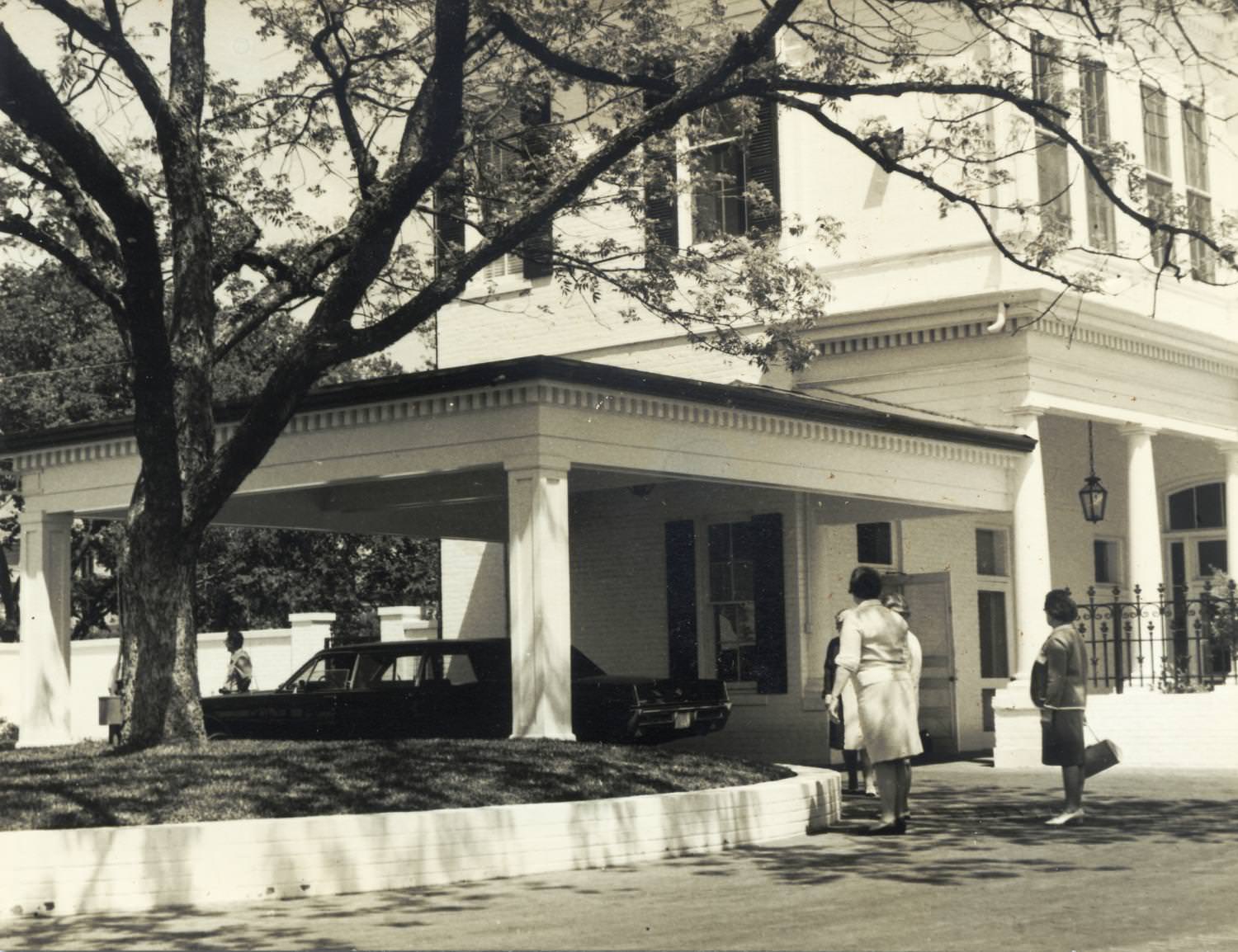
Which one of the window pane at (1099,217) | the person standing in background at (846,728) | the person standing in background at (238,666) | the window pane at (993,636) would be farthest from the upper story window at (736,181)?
the person standing in background at (238,666)

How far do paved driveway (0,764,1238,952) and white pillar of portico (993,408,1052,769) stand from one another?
742 cm

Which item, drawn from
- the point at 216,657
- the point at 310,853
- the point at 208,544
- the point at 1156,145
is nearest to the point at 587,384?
the point at 310,853

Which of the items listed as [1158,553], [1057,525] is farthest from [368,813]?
[1057,525]

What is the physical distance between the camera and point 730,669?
22.9m

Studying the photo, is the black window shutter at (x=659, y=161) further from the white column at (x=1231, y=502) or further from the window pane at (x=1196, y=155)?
the white column at (x=1231, y=502)

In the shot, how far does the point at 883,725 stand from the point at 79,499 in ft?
36.0

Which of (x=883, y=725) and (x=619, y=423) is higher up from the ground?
(x=619, y=423)

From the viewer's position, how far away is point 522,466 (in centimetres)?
1623

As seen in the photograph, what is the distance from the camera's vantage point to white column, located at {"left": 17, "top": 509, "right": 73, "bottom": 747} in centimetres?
2072

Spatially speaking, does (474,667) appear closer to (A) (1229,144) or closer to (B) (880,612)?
(B) (880,612)

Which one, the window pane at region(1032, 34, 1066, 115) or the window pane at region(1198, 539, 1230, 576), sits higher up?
the window pane at region(1032, 34, 1066, 115)

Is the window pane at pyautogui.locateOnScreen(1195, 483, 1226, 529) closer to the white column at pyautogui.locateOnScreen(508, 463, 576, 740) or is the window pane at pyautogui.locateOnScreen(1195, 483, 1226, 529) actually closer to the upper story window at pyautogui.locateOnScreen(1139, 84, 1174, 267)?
the upper story window at pyautogui.locateOnScreen(1139, 84, 1174, 267)

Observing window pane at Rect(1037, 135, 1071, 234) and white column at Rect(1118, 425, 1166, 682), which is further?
white column at Rect(1118, 425, 1166, 682)

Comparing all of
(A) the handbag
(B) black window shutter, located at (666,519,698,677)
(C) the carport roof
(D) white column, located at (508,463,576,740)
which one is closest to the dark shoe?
(A) the handbag
